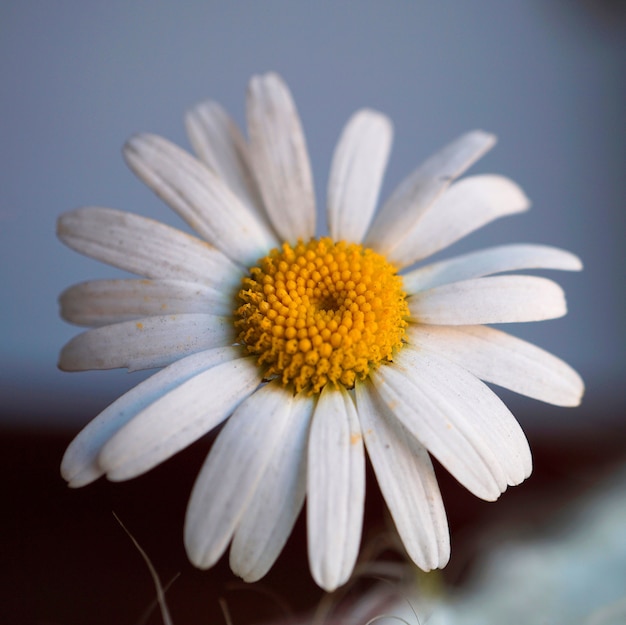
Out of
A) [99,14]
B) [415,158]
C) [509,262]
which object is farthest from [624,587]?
[99,14]

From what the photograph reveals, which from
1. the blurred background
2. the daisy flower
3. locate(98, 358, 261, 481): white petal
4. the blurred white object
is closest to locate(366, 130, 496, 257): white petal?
the daisy flower

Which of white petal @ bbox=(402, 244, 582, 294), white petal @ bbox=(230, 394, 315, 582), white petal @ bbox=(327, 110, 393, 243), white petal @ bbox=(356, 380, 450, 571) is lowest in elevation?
white petal @ bbox=(356, 380, 450, 571)

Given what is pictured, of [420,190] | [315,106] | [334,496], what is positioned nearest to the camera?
[334,496]

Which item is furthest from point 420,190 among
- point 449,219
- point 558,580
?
point 558,580

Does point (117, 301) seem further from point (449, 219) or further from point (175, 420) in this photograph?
point (449, 219)

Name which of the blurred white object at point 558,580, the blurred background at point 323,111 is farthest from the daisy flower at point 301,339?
the blurred background at point 323,111

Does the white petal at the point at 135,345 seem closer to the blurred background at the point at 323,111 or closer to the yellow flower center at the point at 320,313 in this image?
the yellow flower center at the point at 320,313

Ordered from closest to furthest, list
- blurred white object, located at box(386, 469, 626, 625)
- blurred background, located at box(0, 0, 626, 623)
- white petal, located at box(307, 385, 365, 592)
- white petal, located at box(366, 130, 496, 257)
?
white petal, located at box(307, 385, 365, 592) → white petal, located at box(366, 130, 496, 257) → blurred white object, located at box(386, 469, 626, 625) → blurred background, located at box(0, 0, 626, 623)

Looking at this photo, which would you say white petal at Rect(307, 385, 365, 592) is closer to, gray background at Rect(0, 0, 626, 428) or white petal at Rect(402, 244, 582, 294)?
white petal at Rect(402, 244, 582, 294)

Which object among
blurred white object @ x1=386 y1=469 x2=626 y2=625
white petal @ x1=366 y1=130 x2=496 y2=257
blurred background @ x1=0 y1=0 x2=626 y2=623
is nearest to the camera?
white petal @ x1=366 y1=130 x2=496 y2=257
